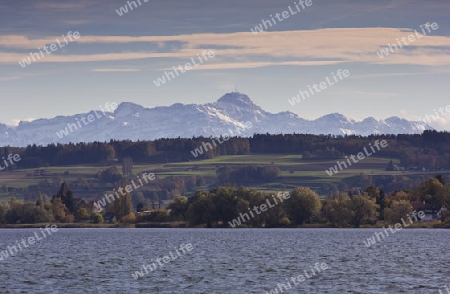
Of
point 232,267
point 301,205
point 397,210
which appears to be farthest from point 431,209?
point 232,267

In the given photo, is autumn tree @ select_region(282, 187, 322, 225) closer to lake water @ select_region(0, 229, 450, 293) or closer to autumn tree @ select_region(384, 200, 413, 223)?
autumn tree @ select_region(384, 200, 413, 223)

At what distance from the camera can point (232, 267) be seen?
243 ft

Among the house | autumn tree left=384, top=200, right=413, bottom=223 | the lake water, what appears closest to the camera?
the lake water

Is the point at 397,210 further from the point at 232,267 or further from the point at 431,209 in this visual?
the point at 232,267

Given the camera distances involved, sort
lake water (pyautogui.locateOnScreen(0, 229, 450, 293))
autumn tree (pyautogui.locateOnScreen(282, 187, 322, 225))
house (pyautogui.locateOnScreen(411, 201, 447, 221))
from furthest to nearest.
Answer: house (pyautogui.locateOnScreen(411, 201, 447, 221)) < autumn tree (pyautogui.locateOnScreen(282, 187, 322, 225)) < lake water (pyautogui.locateOnScreen(0, 229, 450, 293))

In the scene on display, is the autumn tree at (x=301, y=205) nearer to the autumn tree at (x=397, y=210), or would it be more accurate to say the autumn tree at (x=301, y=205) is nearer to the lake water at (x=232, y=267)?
the autumn tree at (x=397, y=210)

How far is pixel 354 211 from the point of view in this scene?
161000 mm

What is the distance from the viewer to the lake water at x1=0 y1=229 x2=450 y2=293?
59062 millimetres

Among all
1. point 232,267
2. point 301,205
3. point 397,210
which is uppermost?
point 232,267

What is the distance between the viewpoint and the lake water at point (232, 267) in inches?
2325

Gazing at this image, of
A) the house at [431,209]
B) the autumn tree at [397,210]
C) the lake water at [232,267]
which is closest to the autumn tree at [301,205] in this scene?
the autumn tree at [397,210]

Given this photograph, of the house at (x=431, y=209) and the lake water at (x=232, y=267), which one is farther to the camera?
the house at (x=431, y=209)

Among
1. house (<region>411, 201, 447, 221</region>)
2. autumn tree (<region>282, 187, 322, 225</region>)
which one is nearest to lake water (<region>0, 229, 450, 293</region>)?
autumn tree (<region>282, 187, 322, 225</region>)

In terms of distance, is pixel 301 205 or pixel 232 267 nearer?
pixel 232 267
